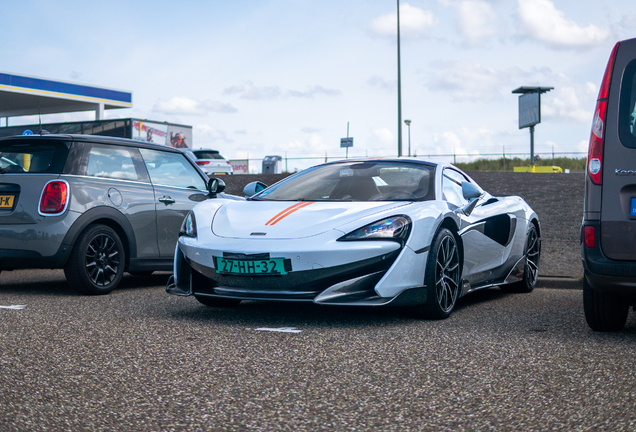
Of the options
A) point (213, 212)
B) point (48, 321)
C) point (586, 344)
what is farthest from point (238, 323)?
point (586, 344)

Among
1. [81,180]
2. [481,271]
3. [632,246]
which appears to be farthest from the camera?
[81,180]

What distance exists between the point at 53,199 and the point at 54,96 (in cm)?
3547

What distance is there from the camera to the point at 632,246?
4234 mm

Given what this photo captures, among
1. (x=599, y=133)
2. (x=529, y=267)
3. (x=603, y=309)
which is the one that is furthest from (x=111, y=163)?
(x=603, y=309)

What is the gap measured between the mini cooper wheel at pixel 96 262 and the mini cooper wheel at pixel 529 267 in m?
3.86

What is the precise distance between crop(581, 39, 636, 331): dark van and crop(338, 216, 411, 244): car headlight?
1153mm

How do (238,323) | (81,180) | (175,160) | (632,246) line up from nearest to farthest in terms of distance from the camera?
(632,246)
(238,323)
(81,180)
(175,160)

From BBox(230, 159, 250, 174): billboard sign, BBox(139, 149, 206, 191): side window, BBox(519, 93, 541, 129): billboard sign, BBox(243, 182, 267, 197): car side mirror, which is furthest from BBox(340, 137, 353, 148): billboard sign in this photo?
BBox(243, 182, 267, 197): car side mirror

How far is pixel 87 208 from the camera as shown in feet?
21.4

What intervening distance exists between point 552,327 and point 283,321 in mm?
1889

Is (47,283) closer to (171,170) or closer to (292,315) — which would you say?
(171,170)

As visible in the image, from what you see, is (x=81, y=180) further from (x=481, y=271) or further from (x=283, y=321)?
(x=481, y=271)

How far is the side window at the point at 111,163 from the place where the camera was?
6820mm

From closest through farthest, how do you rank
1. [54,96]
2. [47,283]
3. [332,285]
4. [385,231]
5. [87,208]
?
1. [332,285]
2. [385,231]
3. [87,208]
4. [47,283]
5. [54,96]
